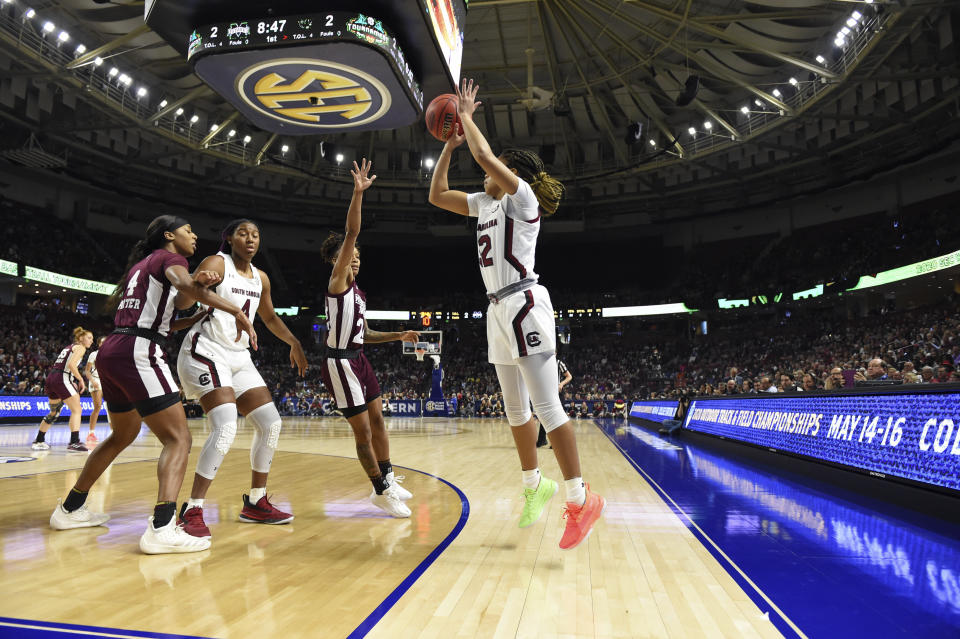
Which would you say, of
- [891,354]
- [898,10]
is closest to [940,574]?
[898,10]

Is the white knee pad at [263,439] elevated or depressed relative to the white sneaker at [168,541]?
elevated

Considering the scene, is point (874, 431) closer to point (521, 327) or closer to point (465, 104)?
point (521, 327)

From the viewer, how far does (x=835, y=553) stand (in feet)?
10.4

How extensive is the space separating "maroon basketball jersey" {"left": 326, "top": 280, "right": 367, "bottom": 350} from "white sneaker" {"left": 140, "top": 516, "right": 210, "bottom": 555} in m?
1.63

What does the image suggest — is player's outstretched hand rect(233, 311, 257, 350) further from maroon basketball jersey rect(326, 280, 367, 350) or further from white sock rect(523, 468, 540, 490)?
white sock rect(523, 468, 540, 490)

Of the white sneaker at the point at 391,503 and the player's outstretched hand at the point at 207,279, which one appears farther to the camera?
the white sneaker at the point at 391,503

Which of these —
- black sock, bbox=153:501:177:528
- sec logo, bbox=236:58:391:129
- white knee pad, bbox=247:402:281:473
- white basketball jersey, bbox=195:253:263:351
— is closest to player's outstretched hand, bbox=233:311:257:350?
white basketball jersey, bbox=195:253:263:351

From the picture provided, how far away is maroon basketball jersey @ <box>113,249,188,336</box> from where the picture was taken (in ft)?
11.3

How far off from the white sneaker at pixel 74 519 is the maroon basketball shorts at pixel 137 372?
0.98 metres

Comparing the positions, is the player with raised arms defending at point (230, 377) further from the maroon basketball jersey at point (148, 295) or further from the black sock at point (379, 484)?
the black sock at point (379, 484)

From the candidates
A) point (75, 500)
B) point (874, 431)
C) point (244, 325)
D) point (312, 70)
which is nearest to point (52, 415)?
point (75, 500)

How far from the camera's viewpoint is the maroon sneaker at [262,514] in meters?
3.98

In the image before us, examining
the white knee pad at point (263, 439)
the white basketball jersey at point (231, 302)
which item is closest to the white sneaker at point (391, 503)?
the white knee pad at point (263, 439)

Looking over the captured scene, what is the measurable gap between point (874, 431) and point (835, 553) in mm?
2264
